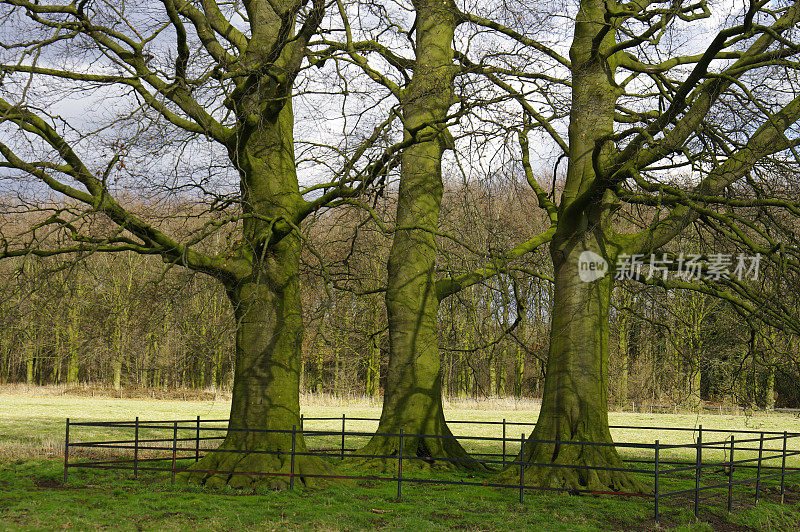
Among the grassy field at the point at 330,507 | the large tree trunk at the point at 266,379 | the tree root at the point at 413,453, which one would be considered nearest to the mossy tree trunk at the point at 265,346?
the large tree trunk at the point at 266,379

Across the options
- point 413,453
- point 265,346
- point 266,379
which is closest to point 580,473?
point 413,453

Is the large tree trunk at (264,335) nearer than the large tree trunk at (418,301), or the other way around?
the large tree trunk at (264,335)

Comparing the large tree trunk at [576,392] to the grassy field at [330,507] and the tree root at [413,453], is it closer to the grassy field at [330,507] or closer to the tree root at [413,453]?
the grassy field at [330,507]

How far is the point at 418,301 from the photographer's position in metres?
15.5

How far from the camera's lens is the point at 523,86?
519 inches

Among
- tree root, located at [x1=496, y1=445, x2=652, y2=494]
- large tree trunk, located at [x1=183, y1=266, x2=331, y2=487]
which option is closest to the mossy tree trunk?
large tree trunk, located at [x1=183, y1=266, x2=331, y2=487]

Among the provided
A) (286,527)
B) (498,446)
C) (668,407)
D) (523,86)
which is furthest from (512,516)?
(668,407)

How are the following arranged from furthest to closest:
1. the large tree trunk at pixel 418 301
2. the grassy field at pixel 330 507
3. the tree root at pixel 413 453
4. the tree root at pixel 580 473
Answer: the large tree trunk at pixel 418 301 → the tree root at pixel 413 453 → the tree root at pixel 580 473 → the grassy field at pixel 330 507

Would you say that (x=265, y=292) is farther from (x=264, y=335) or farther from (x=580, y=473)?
(x=580, y=473)

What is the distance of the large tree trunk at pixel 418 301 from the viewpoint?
48.9 feet

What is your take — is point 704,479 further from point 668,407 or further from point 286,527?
point 668,407

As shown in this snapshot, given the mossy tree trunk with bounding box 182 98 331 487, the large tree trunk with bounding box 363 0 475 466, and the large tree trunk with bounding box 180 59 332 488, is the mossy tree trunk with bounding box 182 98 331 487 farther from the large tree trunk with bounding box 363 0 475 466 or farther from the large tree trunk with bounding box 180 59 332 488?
the large tree trunk with bounding box 363 0 475 466

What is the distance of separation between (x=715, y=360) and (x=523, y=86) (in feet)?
86.1

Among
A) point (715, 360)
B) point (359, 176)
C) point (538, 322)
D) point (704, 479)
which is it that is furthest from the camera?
point (715, 360)
